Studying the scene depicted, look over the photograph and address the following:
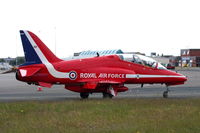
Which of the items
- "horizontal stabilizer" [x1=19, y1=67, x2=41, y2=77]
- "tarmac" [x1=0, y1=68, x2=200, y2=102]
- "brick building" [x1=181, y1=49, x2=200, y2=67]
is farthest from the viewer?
"brick building" [x1=181, y1=49, x2=200, y2=67]

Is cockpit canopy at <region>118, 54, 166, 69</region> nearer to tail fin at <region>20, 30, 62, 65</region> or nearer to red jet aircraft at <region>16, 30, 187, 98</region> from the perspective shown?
red jet aircraft at <region>16, 30, 187, 98</region>

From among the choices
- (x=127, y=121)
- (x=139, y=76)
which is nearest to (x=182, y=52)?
(x=139, y=76)

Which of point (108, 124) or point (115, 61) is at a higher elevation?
point (115, 61)

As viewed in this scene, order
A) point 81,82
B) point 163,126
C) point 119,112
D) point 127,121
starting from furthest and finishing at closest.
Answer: point 81,82
point 119,112
point 127,121
point 163,126

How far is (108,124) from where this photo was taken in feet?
28.8

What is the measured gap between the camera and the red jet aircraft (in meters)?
17.2

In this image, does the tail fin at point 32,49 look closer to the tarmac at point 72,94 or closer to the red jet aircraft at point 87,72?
the red jet aircraft at point 87,72

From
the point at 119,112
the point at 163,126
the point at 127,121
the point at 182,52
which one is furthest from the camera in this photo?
the point at 182,52

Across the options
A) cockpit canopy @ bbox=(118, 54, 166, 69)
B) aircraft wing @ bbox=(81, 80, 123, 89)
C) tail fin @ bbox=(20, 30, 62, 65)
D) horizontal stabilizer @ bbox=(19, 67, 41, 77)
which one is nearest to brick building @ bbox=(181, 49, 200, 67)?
cockpit canopy @ bbox=(118, 54, 166, 69)

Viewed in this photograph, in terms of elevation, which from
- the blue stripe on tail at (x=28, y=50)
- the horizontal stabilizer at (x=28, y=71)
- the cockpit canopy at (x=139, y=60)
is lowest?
the horizontal stabilizer at (x=28, y=71)

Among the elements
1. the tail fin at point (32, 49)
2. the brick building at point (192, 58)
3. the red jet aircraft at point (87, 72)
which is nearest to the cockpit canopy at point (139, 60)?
the red jet aircraft at point (87, 72)

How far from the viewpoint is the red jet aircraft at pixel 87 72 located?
56.4ft

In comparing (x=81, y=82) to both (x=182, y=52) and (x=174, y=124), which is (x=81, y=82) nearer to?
(x=174, y=124)

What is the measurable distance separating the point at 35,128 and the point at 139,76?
10.1 metres
